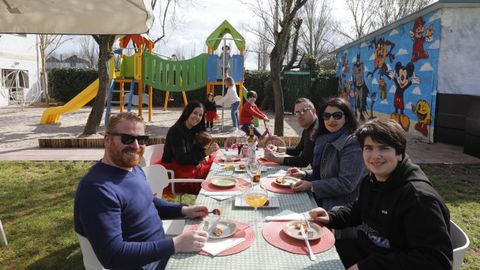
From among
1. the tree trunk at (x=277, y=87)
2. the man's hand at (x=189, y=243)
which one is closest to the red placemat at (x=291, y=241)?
the man's hand at (x=189, y=243)

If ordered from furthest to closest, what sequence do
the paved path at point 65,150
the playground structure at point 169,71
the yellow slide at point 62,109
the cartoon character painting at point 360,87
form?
1. the cartoon character painting at point 360,87
2. the yellow slide at point 62,109
3. the playground structure at point 169,71
4. the paved path at point 65,150

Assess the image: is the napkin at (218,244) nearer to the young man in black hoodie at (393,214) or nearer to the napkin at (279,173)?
the young man in black hoodie at (393,214)

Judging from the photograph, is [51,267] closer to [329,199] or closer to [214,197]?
[214,197]

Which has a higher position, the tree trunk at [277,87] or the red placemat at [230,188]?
the tree trunk at [277,87]

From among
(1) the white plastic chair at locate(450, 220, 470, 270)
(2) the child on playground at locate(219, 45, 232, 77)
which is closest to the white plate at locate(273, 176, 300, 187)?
(1) the white plastic chair at locate(450, 220, 470, 270)

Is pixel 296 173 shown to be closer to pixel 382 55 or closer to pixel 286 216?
pixel 286 216

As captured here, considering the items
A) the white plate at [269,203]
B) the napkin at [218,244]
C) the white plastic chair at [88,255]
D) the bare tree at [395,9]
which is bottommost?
→ the white plastic chair at [88,255]

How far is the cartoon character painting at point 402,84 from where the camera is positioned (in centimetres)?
1127

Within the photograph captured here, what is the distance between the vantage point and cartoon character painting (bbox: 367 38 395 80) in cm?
1290

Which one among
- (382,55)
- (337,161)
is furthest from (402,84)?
(337,161)

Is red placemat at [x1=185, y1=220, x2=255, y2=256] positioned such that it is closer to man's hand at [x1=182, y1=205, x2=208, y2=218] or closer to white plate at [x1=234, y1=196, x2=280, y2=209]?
man's hand at [x1=182, y1=205, x2=208, y2=218]

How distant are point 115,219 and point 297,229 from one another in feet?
3.38

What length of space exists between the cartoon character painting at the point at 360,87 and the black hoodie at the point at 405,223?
14.5 meters

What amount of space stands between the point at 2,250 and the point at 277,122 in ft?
23.2
